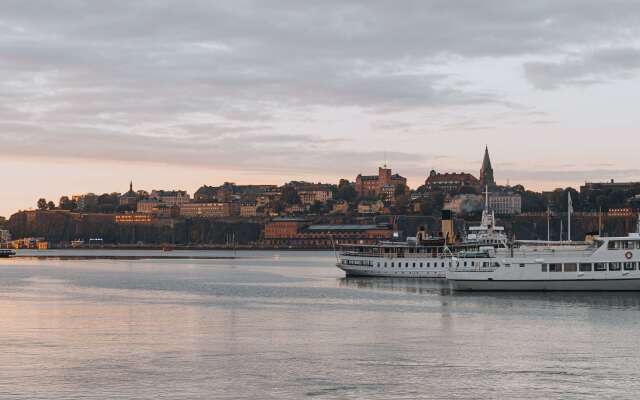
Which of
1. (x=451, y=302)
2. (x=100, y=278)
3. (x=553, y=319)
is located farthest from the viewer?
(x=100, y=278)

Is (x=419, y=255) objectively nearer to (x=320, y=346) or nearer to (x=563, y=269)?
(x=563, y=269)

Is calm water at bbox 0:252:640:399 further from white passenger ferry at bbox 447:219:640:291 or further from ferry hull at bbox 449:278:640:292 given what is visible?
white passenger ferry at bbox 447:219:640:291

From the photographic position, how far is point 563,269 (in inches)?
2477

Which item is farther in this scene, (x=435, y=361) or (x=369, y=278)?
→ (x=369, y=278)

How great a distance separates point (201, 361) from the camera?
34750 mm

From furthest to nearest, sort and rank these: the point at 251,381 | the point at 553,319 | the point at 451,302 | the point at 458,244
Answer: the point at 458,244 → the point at 451,302 → the point at 553,319 → the point at 251,381

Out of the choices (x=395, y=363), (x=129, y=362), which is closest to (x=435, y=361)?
(x=395, y=363)

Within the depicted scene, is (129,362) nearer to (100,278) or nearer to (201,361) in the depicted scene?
(201,361)

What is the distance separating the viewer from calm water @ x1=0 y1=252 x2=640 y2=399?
29953mm

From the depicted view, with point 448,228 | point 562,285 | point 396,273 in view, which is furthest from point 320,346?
point 448,228

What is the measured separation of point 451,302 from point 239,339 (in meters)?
20.5

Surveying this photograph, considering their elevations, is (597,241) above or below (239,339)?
above

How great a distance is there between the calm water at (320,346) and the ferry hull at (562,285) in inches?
61.7

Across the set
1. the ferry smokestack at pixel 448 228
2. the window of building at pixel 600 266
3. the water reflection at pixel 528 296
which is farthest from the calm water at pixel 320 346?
the ferry smokestack at pixel 448 228
